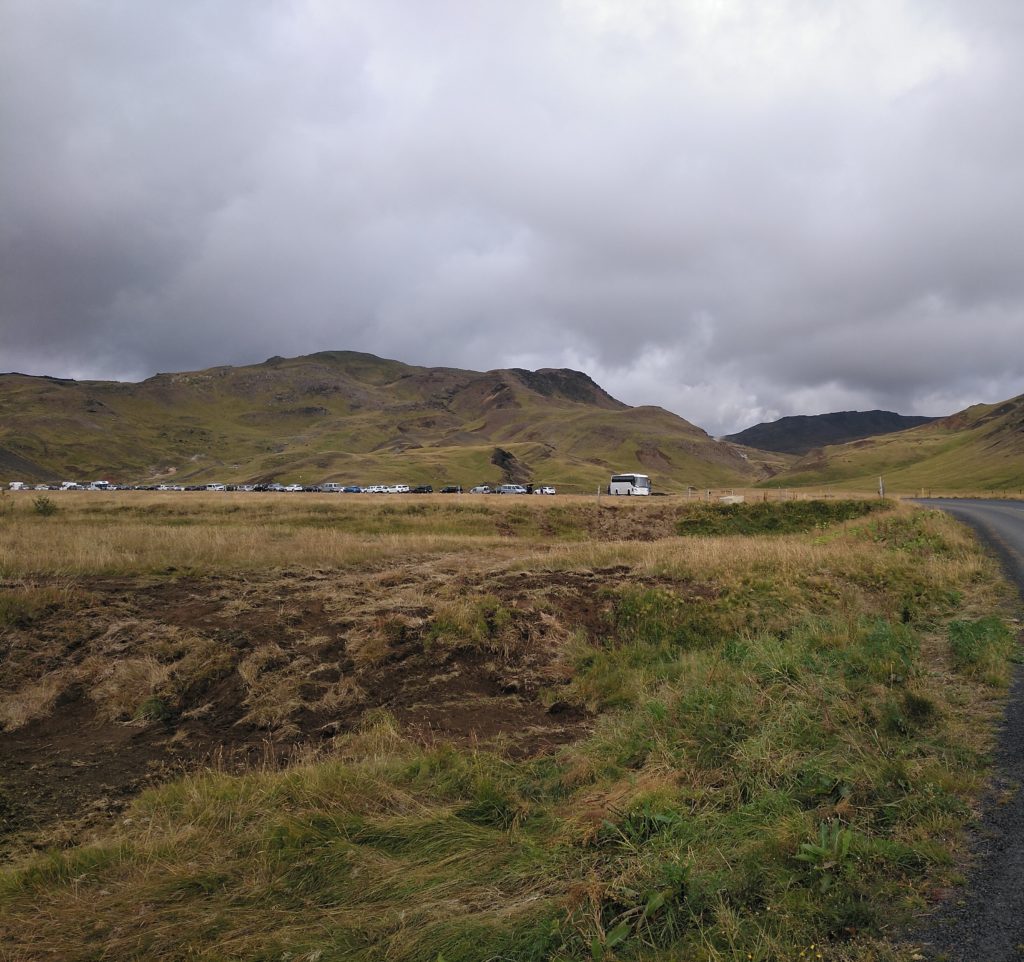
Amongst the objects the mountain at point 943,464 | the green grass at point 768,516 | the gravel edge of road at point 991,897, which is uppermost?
the mountain at point 943,464

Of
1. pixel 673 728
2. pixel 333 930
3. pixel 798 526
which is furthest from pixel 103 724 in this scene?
pixel 798 526

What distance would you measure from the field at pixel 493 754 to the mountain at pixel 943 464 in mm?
88042

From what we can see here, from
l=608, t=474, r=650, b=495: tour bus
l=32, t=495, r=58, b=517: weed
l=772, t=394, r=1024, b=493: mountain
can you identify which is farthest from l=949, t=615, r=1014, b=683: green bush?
l=772, t=394, r=1024, b=493: mountain

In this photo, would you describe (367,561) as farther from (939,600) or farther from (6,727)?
(939,600)

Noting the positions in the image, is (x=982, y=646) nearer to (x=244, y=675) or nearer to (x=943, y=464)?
(x=244, y=675)

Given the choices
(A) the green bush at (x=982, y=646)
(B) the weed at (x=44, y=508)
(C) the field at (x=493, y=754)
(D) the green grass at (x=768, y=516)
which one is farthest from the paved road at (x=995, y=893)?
(B) the weed at (x=44, y=508)

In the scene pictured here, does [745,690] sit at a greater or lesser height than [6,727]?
greater

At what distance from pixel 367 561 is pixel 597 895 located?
1643 cm

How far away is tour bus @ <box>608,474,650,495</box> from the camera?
71.5 m

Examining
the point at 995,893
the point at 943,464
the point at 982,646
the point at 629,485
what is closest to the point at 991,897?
the point at 995,893

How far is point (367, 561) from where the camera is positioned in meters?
19.6

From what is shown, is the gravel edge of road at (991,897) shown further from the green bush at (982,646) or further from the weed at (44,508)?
the weed at (44,508)

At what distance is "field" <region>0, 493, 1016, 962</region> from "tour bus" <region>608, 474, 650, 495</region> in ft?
178

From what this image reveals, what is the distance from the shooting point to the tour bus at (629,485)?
7150 cm
